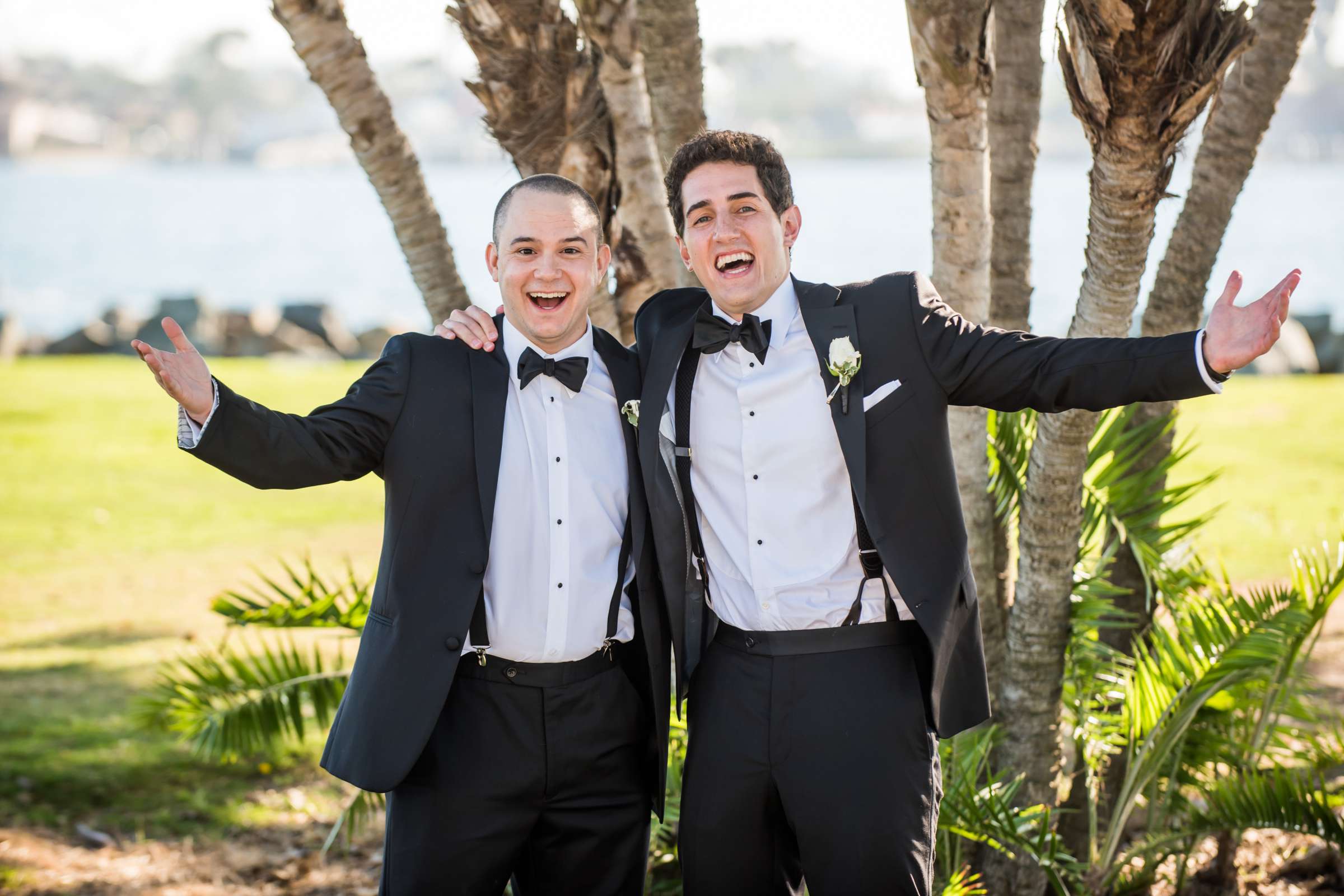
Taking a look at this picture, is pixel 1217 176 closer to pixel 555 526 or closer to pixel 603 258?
pixel 603 258

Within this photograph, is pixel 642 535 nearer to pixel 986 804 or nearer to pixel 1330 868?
pixel 986 804

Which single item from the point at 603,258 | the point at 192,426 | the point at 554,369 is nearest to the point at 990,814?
the point at 554,369

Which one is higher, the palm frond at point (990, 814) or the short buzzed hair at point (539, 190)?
the short buzzed hair at point (539, 190)

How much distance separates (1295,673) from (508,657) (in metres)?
3.12

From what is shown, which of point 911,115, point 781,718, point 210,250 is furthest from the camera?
point 911,115

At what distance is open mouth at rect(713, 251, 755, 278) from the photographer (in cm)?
327

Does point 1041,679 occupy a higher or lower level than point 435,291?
lower

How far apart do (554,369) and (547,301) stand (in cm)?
22

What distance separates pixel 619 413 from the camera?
3375 millimetres

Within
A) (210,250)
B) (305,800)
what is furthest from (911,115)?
(305,800)

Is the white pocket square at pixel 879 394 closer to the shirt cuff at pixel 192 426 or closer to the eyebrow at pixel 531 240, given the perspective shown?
the eyebrow at pixel 531 240

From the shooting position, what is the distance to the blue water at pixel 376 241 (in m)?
43.1

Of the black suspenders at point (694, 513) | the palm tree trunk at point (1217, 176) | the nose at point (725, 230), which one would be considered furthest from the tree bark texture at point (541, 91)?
the palm tree trunk at point (1217, 176)

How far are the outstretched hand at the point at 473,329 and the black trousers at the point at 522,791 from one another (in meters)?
0.89
